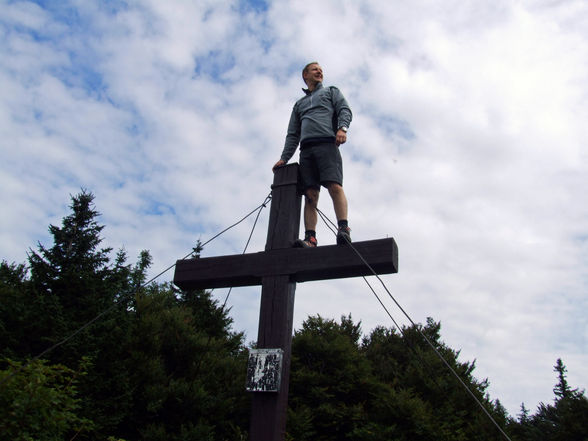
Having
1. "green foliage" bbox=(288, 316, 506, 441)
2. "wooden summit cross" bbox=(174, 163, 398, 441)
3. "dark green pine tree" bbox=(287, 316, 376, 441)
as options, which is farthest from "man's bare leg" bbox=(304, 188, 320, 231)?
"dark green pine tree" bbox=(287, 316, 376, 441)

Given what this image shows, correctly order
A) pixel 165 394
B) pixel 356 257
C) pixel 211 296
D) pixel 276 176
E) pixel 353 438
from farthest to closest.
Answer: pixel 211 296 → pixel 353 438 → pixel 165 394 → pixel 276 176 → pixel 356 257

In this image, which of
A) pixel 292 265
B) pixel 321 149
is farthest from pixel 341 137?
pixel 292 265

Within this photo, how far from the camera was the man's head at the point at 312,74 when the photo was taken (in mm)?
3742

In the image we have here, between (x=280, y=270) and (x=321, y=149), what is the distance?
0.99 meters

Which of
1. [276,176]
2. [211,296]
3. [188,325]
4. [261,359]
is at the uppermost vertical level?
[211,296]

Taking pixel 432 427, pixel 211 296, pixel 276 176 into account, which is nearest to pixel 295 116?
pixel 276 176

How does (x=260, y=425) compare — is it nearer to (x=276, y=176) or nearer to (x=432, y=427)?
(x=276, y=176)

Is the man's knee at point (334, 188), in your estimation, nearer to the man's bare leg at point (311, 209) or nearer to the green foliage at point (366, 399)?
the man's bare leg at point (311, 209)

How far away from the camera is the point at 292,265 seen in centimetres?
292

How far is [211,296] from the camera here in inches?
792

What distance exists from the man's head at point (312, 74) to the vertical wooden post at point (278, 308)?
2.94 feet

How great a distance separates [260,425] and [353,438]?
45.1 feet

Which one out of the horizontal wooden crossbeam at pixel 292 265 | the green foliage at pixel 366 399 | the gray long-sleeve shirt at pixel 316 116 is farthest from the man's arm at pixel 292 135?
the green foliage at pixel 366 399

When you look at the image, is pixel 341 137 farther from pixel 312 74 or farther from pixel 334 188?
pixel 312 74
